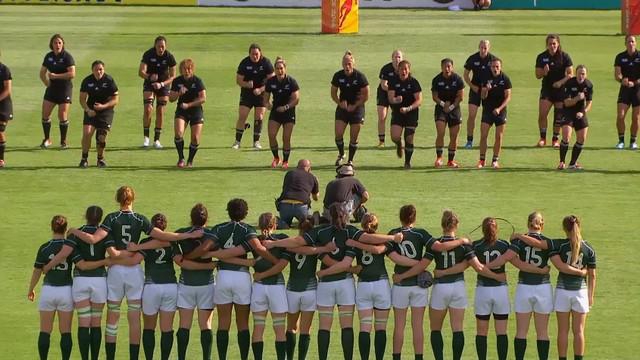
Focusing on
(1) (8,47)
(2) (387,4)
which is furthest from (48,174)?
(2) (387,4)

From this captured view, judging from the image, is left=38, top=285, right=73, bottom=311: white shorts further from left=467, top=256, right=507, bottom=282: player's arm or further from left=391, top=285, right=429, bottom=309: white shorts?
left=467, top=256, right=507, bottom=282: player's arm

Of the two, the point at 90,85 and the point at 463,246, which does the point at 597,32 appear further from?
the point at 463,246

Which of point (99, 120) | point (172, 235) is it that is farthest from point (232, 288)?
point (99, 120)

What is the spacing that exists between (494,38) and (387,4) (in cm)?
1085

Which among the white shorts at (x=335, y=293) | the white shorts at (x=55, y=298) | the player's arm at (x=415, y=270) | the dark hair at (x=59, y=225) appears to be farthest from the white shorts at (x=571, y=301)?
the dark hair at (x=59, y=225)

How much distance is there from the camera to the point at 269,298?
51.7 ft

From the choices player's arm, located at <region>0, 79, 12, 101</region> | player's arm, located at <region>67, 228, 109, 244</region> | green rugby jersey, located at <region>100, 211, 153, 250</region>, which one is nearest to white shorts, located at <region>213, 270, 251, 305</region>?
green rugby jersey, located at <region>100, 211, 153, 250</region>

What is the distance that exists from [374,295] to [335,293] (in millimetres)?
428

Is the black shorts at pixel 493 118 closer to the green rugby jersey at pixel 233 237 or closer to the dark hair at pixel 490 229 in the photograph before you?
the dark hair at pixel 490 229

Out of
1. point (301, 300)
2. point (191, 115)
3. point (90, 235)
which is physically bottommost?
point (301, 300)

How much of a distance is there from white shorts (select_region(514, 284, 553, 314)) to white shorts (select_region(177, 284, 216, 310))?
3300 mm

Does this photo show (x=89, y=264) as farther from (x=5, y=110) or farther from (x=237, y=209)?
(x=5, y=110)

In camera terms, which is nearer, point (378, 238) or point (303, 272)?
point (378, 238)

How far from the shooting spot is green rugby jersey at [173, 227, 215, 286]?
616 inches
